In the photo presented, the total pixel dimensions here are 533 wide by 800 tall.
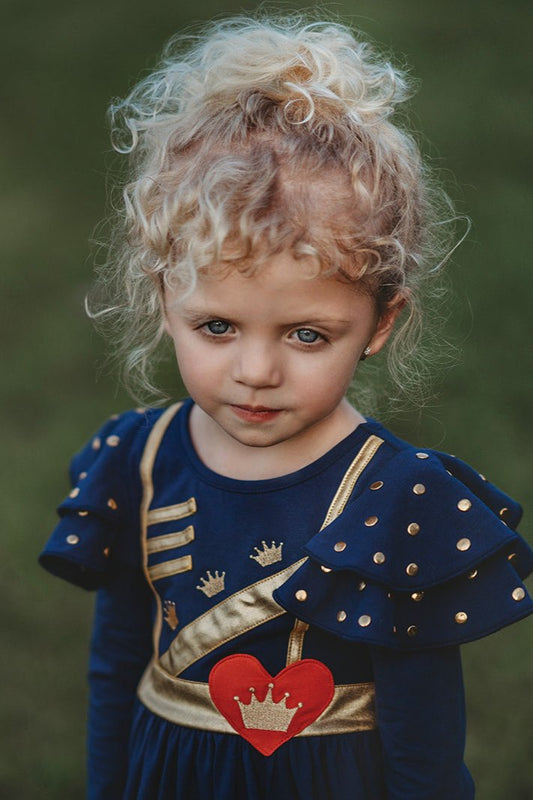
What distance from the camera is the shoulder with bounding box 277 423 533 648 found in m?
1.62

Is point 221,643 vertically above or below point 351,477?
below

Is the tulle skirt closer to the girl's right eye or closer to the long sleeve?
the long sleeve

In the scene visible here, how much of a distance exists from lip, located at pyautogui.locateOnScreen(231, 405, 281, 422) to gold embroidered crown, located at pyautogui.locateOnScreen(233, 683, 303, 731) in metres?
0.41

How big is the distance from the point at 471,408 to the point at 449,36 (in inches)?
91.6

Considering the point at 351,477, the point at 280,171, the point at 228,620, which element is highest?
the point at 280,171

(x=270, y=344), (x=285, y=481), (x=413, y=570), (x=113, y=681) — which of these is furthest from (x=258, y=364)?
(x=113, y=681)

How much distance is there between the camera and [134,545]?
191cm

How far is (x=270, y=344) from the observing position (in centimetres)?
158

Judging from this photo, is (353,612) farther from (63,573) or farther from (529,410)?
(529,410)

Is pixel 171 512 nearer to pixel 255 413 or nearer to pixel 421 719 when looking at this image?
pixel 255 413

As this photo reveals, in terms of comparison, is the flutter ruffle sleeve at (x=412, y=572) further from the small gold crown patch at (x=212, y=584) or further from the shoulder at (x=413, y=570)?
the small gold crown patch at (x=212, y=584)

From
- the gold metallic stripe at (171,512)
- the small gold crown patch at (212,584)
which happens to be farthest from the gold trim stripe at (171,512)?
the small gold crown patch at (212,584)

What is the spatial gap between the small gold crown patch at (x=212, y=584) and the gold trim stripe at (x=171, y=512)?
0.11 meters

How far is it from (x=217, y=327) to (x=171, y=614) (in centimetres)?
51
